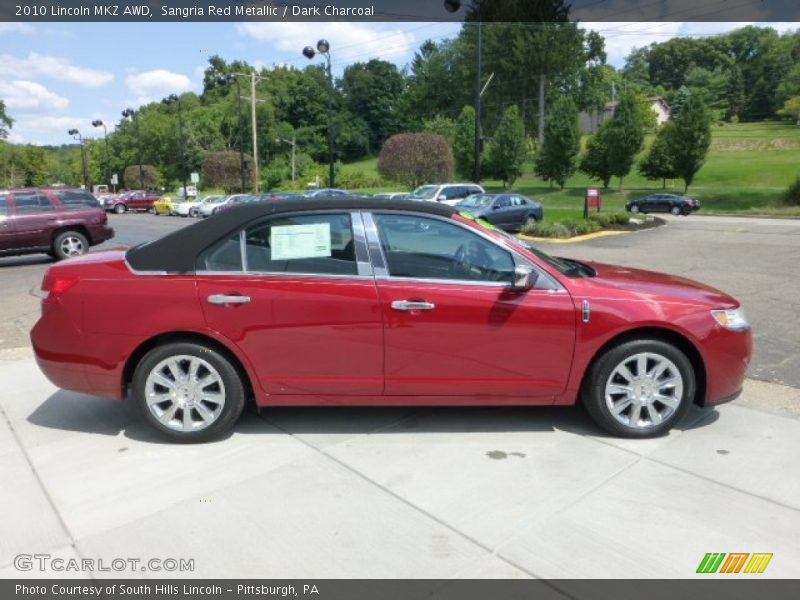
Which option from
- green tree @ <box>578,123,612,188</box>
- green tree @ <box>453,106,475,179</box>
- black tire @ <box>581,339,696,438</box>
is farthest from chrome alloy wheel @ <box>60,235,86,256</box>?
green tree @ <box>578,123,612,188</box>

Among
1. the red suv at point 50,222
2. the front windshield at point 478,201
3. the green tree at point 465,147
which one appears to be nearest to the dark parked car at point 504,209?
the front windshield at point 478,201

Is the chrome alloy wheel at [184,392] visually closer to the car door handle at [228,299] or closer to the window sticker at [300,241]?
the car door handle at [228,299]

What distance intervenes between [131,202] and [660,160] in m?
40.7

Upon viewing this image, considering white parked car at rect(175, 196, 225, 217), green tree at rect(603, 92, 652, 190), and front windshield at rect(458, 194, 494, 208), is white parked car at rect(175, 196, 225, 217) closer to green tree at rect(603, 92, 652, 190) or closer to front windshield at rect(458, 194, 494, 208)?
front windshield at rect(458, 194, 494, 208)

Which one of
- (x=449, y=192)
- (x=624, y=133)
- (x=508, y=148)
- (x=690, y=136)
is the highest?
(x=624, y=133)

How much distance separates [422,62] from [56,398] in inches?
4658

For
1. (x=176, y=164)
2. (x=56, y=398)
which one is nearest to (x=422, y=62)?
Answer: (x=176, y=164)

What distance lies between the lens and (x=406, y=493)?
336 centimetres

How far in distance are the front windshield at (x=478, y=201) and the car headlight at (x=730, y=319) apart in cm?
1812

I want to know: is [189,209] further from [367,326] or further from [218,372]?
[367,326]

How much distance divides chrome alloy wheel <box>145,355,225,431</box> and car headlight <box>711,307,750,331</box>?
10.4 feet

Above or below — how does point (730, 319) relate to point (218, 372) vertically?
above

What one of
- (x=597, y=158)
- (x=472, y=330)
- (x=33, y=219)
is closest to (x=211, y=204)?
(x=33, y=219)

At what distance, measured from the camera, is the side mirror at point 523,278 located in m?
3.76
